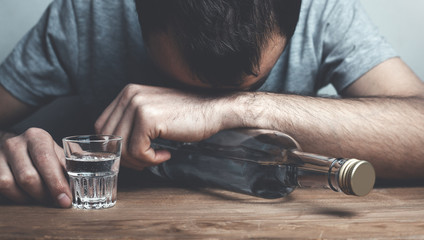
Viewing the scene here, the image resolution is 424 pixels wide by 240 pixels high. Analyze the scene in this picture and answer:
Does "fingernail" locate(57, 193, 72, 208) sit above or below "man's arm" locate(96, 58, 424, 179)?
below

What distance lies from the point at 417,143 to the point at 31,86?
3.51 ft

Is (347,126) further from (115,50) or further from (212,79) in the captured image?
(115,50)

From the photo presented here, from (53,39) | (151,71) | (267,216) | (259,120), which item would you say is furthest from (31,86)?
(267,216)

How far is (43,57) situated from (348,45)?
3.02ft

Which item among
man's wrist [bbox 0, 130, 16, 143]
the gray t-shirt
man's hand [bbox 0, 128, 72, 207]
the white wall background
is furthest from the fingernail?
the white wall background

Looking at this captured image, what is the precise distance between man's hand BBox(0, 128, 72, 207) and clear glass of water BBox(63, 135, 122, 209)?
2 cm

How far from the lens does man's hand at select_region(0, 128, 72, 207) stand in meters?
0.68

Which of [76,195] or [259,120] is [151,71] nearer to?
[259,120]

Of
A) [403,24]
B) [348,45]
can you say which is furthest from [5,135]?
[403,24]

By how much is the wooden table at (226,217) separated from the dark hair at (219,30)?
0.23 m

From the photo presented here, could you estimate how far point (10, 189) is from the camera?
27.0 inches

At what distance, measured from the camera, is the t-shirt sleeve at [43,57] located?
1290 mm

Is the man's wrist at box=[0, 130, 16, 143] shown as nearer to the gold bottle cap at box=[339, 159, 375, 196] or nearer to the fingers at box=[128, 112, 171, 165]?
the fingers at box=[128, 112, 171, 165]

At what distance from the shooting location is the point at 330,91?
1.72m
